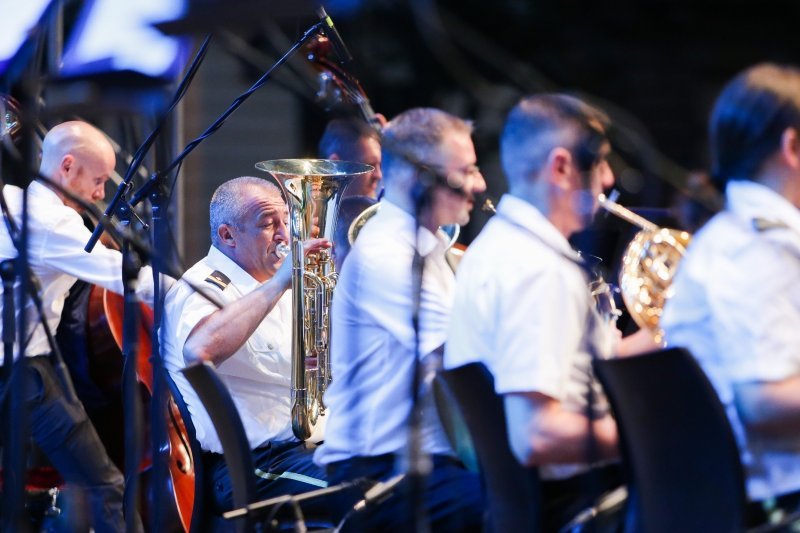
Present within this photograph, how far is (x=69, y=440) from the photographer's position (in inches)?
151

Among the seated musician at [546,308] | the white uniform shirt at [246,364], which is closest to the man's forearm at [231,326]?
the white uniform shirt at [246,364]

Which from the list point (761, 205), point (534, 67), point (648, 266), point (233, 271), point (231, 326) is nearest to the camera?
point (761, 205)

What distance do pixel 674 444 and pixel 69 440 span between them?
7.77 ft

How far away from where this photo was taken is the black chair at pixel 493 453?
229 cm

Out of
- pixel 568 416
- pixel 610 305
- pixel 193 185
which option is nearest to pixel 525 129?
pixel 568 416

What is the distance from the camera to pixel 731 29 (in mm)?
7340

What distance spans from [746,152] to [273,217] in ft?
6.31

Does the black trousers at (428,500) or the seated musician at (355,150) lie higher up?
the seated musician at (355,150)

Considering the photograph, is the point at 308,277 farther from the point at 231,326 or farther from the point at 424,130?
the point at 424,130

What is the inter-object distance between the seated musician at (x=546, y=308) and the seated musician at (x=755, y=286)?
0.21 meters

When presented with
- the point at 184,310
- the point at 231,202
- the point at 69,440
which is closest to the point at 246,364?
the point at 184,310

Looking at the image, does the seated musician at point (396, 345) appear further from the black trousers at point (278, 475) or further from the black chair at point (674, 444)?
the black chair at point (674, 444)

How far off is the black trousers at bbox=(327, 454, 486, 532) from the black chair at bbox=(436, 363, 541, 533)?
0.81ft

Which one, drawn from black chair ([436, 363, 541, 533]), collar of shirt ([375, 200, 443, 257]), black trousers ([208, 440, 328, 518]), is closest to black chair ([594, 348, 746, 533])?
black chair ([436, 363, 541, 533])
